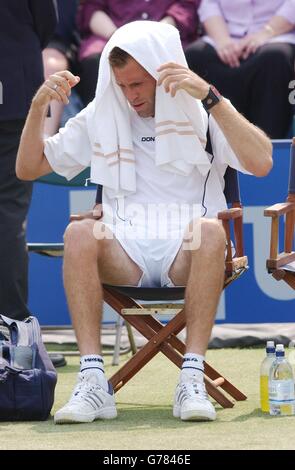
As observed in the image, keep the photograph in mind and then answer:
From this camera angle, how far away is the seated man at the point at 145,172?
516 centimetres

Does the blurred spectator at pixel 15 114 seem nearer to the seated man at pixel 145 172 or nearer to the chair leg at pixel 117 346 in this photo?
the chair leg at pixel 117 346

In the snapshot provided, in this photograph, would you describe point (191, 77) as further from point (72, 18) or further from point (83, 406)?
point (72, 18)

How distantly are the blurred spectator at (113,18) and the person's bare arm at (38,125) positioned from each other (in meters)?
3.01

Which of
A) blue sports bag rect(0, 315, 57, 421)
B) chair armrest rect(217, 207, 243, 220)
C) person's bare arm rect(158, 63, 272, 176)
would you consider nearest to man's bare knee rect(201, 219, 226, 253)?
chair armrest rect(217, 207, 243, 220)

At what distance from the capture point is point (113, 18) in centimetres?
866

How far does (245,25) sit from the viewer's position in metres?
8.40

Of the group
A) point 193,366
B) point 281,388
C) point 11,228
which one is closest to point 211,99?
point 193,366

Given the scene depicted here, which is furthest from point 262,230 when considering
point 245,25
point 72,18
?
point 72,18

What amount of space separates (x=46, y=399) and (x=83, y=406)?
18 centimetres

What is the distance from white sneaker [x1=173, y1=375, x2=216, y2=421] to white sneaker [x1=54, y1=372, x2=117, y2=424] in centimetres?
26

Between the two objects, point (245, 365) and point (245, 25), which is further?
point (245, 25)

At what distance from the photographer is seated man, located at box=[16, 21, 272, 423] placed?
5.16 meters

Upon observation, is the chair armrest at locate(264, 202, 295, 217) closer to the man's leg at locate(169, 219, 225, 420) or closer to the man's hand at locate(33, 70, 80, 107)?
the man's leg at locate(169, 219, 225, 420)

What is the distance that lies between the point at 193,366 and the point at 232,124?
3.16ft
